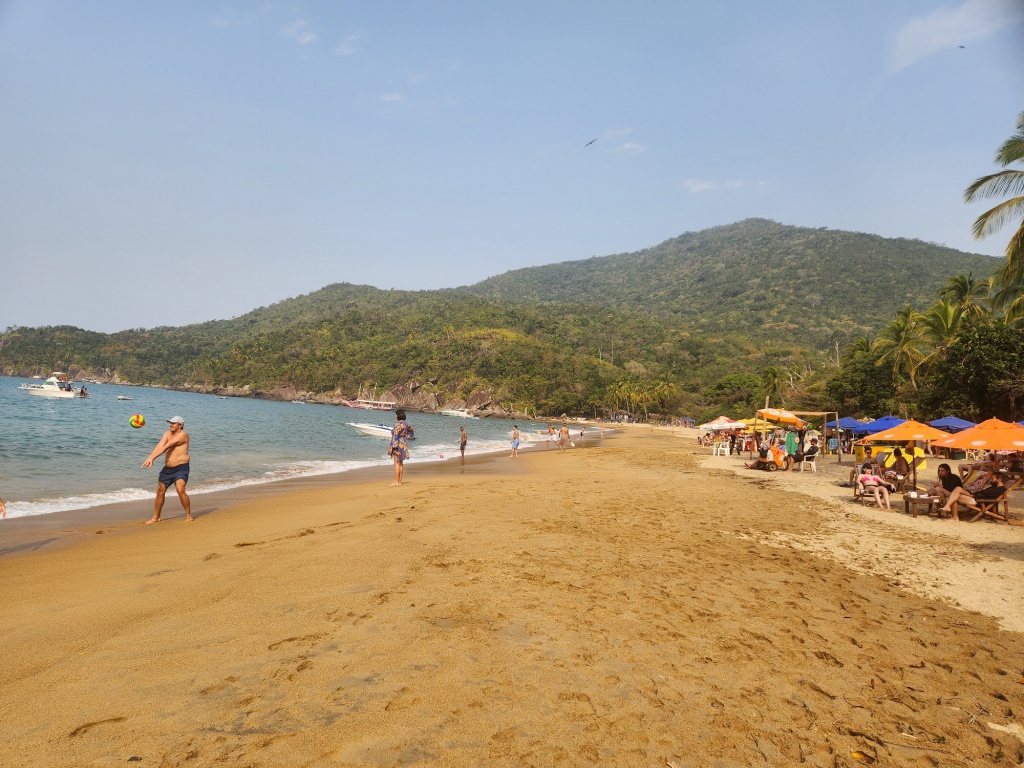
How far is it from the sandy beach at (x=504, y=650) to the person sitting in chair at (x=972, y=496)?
303cm

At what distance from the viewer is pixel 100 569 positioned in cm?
563

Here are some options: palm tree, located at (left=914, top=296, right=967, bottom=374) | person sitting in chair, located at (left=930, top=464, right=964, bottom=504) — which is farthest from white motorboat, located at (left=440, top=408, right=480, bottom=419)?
person sitting in chair, located at (left=930, top=464, right=964, bottom=504)

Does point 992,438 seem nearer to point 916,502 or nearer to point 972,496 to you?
point 972,496

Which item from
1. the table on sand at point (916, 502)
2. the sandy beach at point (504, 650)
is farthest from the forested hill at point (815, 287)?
the sandy beach at point (504, 650)

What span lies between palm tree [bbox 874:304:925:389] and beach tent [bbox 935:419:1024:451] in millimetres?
28671

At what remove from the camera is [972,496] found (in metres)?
10.1

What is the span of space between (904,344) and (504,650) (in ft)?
136

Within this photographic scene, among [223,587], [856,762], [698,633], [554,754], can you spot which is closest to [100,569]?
[223,587]

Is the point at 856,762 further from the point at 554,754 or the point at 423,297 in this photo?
the point at 423,297

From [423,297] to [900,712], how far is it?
19976 centimetres

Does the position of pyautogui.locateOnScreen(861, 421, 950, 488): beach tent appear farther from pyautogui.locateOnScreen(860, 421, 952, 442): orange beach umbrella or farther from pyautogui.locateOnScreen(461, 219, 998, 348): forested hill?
pyautogui.locateOnScreen(461, 219, 998, 348): forested hill

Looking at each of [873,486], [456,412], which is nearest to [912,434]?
[873,486]

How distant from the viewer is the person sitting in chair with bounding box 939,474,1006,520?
1005 cm

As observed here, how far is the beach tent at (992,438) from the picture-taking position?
9406mm
